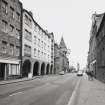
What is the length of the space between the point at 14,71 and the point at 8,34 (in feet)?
21.7

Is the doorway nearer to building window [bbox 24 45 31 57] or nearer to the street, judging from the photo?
building window [bbox 24 45 31 57]

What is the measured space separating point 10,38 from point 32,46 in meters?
12.1

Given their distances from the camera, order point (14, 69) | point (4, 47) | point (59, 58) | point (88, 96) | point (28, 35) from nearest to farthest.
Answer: point (88, 96) → point (4, 47) → point (14, 69) → point (28, 35) → point (59, 58)

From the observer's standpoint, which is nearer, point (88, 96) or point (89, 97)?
point (89, 97)

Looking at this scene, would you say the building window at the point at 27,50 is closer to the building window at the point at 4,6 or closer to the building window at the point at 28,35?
the building window at the point at 28,35

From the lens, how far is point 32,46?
40.2 meters

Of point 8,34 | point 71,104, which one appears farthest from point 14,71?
point 71,104

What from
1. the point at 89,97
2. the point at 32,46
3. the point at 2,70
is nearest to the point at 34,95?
the point at 89,97

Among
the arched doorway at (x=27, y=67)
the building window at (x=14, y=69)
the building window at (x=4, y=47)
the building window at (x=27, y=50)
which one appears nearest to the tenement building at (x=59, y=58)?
the arched doorway at (x=27, y=67)

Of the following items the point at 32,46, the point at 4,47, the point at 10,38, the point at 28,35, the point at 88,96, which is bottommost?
the point at 88,96

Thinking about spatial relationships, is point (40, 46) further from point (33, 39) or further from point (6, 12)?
point (6, 12)

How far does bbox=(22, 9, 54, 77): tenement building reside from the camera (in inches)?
1393

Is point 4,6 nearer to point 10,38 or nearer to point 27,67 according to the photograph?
point 10,38

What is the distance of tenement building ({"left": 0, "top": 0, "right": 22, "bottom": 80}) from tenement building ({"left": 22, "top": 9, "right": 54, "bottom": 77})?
254 cm
